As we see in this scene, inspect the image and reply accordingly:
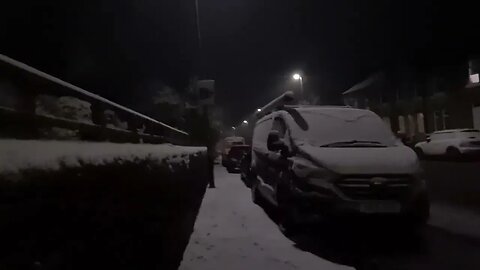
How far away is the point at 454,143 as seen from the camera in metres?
21.8

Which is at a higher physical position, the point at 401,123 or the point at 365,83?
the point at 365,83

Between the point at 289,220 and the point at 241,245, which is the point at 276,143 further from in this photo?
the point at 241,245

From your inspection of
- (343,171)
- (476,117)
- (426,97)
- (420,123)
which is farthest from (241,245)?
(420,123)

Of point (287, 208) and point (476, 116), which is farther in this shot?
point (476, 116)

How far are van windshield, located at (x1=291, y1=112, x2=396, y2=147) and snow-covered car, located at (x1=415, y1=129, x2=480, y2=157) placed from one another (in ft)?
51.6

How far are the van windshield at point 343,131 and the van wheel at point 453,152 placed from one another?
16026 millimetres

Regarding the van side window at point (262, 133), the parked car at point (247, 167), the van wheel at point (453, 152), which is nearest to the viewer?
the van side window at point (262, 133)

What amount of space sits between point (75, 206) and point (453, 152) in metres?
23.2

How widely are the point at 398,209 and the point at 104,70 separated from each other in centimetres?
1018

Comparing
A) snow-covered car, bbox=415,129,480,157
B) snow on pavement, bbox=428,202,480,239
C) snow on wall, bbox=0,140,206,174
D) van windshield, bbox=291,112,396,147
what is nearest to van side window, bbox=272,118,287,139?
van windshield, bbox=291,112,396,147

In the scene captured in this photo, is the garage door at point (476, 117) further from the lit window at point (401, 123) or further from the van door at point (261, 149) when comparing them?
the van door at point (261, 149)

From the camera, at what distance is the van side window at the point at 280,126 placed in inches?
307

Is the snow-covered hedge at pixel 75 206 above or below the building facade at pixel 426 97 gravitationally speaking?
below

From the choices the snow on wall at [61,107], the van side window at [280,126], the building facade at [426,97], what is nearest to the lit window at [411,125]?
Answer: the building facade at [426,97]
